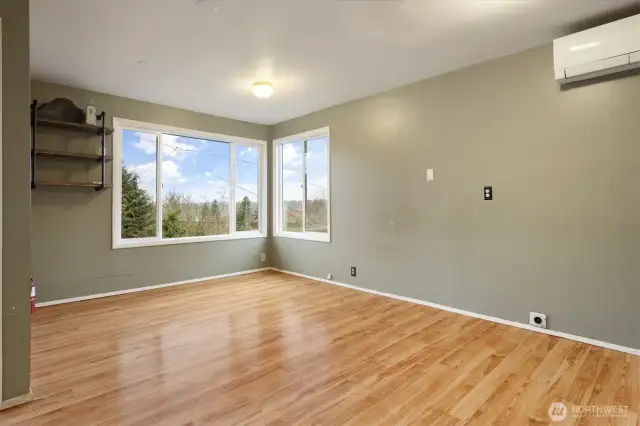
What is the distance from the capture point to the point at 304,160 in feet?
17.9

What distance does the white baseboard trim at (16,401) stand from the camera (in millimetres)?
1901

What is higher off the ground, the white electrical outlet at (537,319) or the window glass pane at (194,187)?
the window glass pane at (194,187)

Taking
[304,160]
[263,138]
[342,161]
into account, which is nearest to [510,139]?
[342,161]

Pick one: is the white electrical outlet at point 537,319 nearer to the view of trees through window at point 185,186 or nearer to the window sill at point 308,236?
the window sill at point 308,236

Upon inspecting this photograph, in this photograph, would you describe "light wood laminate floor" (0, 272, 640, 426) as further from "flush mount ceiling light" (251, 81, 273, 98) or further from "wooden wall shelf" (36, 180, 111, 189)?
"flush mount ceiling light" (251, 81, 273, 98)

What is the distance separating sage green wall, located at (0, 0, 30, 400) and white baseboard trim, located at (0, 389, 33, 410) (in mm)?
20

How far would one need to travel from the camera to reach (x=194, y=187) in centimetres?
518

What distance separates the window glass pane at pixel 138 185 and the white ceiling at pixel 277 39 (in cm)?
70

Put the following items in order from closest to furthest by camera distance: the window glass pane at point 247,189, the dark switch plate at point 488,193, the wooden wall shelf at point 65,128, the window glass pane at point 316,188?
1. the dark switch plate at point 488,193
2. the wooden wall shelf at point 65,128
3. the window glass pane at point 316,188
4. the window glass pane at point 247,189

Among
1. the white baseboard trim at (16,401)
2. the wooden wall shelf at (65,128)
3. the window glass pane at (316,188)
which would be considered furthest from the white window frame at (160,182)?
the white baseboard trim at (16,401)

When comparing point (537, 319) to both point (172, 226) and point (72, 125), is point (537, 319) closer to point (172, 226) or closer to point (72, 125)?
point (172, 226)

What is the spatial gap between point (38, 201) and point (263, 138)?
313cm

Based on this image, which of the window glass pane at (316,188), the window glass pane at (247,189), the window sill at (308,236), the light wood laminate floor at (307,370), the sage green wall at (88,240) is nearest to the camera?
the light wood laminate floor at (307,370)

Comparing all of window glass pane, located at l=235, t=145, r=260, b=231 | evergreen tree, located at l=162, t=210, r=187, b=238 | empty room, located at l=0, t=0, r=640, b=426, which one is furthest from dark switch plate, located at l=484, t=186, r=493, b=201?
evergreen tree, located at l=162, t=210, r=187, b=238
